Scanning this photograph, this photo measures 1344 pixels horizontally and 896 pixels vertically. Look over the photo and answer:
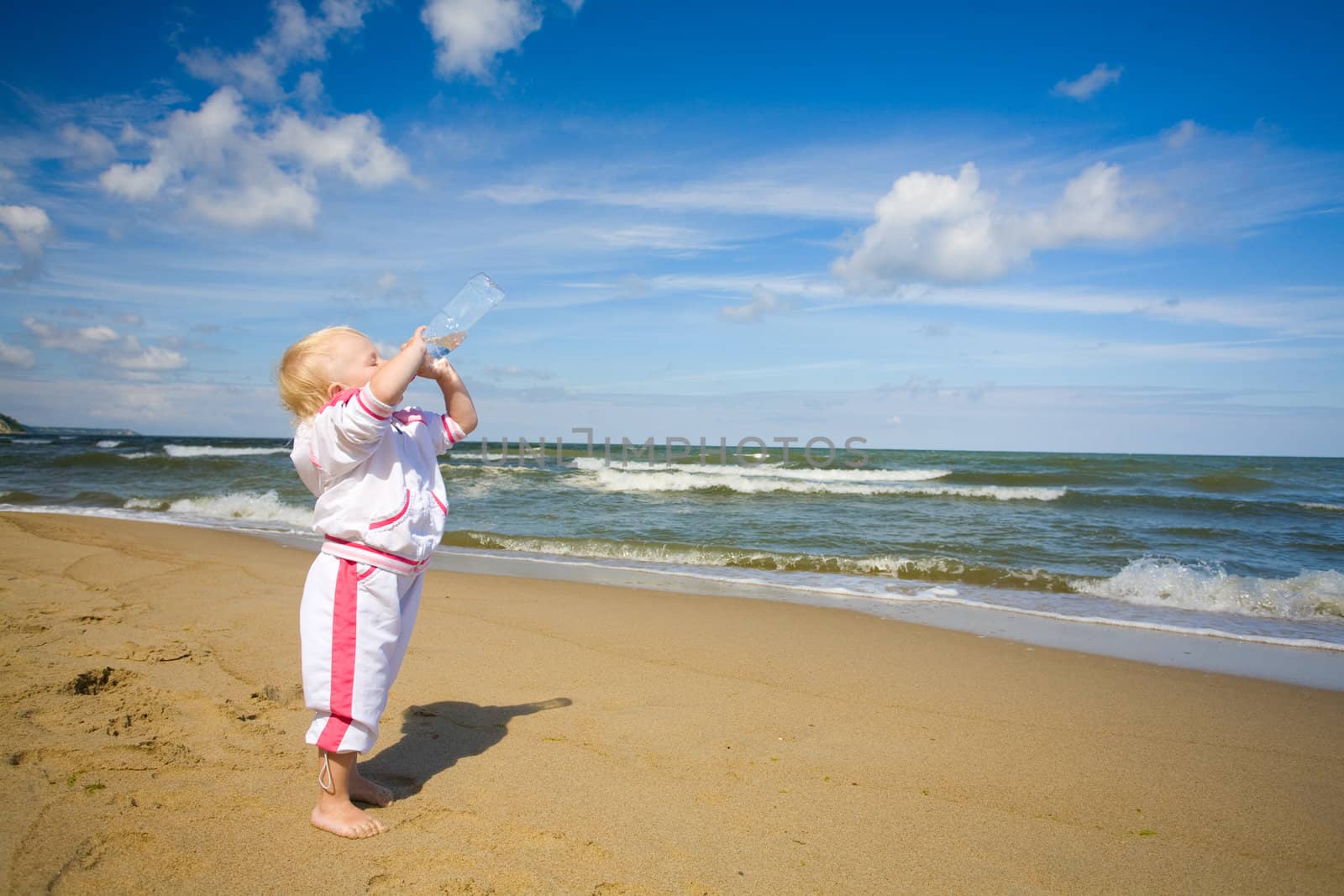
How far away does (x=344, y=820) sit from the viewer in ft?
7.91

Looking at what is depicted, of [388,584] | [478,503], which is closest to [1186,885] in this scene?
[388,584]

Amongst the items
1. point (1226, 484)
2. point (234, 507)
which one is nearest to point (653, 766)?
point (234, 507)

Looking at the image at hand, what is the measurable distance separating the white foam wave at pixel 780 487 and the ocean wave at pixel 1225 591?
1028cm

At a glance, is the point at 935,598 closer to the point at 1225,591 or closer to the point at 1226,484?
the point at 1225,591

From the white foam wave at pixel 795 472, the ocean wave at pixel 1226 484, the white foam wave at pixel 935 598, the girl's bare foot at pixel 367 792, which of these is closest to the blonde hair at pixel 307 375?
the girl's bare foot at pixel 367 792

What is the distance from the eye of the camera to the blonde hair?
2.48 m

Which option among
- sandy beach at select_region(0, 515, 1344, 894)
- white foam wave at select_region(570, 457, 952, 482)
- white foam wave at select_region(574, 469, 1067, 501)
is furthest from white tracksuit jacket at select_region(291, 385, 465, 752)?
white foam wave at select_region(570, 457, 952, 482)

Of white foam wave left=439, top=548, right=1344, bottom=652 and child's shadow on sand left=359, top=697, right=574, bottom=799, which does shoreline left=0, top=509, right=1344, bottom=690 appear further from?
child's shadow on sand left=359, top=697, right=574, bottom=799

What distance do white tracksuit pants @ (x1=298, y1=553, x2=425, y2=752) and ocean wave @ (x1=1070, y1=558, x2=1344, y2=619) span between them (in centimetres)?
813

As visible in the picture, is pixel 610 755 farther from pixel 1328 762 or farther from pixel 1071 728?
pixel 1328 762

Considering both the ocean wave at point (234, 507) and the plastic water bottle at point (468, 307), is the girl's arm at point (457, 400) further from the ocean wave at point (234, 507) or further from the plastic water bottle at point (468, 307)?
the ocean wave at point (234, 507)

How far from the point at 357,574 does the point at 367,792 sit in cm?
80

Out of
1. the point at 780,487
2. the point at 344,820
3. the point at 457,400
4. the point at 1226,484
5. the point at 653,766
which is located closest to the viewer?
the point at 344,820

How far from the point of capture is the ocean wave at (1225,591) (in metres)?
7.73
